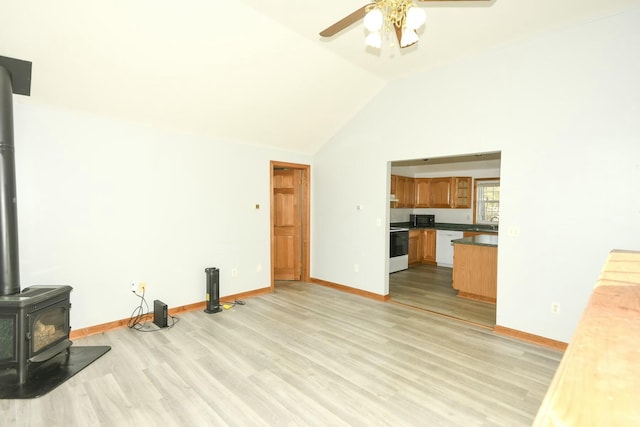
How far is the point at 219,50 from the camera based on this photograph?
304 centimetres

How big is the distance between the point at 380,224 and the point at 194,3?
342 cm

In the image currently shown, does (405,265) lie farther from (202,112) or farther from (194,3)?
(194,3)

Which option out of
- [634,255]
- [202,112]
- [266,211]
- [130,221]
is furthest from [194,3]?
[634,255]

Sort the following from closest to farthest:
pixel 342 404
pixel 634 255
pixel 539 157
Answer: pixel 634 255, pixel 342 404, pixel 539 157

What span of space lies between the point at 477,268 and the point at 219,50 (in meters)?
4.43

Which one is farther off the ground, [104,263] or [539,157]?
[539,157]

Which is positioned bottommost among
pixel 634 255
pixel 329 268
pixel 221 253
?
pixel 329 268

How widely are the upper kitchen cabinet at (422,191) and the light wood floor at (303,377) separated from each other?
4.23 metres

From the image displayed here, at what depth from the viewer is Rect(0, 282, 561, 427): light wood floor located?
6.93 ft

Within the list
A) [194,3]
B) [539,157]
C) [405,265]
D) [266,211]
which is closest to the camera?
[194,3]

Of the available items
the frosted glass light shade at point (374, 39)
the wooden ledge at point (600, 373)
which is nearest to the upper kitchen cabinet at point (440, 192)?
the frosted glass light shade at point (374, 39)

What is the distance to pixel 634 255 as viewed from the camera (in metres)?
1.89

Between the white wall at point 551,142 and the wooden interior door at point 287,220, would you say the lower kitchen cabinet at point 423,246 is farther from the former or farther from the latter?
the white wall at point 551,142

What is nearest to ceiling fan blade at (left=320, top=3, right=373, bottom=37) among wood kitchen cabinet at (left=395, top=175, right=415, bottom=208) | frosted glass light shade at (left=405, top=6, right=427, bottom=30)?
frosted glass light shade at (left=405, top=6, right=427, bottom=30)
